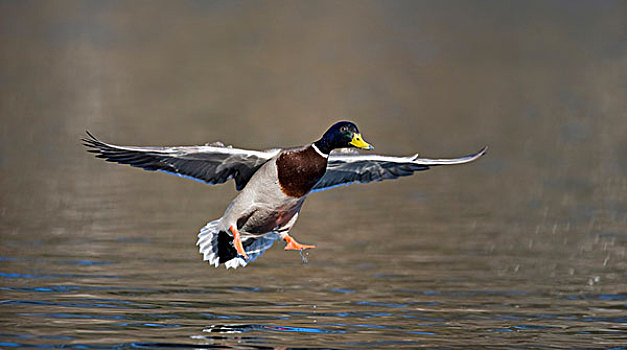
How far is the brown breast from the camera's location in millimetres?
9500

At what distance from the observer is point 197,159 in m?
9.62

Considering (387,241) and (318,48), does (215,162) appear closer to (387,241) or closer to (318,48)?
(387,241)

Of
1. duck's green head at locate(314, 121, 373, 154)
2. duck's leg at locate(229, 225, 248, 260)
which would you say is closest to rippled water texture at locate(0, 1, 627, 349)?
duck's leg at locate(229, 225, 248, 260)

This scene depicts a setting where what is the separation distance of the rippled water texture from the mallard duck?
1.76ft

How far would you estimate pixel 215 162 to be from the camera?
9.74 m

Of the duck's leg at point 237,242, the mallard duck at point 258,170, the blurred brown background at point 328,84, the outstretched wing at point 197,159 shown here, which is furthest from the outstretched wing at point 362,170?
the blurred brown background at point 328,84

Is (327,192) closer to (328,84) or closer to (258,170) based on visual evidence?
(258,170)

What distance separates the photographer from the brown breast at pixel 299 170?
9.50 meters

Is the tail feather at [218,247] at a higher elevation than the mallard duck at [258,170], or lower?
lower

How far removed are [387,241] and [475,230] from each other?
3.87 feet

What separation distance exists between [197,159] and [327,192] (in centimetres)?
626

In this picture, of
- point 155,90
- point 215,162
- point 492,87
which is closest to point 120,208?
point 215,162

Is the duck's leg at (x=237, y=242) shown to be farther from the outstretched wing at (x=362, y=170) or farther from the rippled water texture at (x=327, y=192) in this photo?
the outstretched wing at (x=362, y=170)

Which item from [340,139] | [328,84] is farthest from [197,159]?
[328,84]
